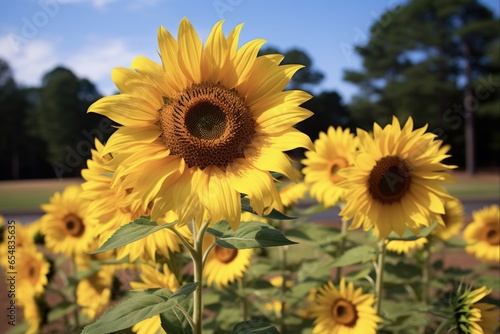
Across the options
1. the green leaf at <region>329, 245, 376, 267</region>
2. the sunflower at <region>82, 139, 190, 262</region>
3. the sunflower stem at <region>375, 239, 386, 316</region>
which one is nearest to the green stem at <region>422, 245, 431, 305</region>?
the sunflower stem at <region>375, 239, 386, 316</region>

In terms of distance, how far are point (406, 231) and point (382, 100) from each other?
34902 millimetres

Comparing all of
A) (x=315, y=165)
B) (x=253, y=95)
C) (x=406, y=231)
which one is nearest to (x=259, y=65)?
(x=253, y=95)

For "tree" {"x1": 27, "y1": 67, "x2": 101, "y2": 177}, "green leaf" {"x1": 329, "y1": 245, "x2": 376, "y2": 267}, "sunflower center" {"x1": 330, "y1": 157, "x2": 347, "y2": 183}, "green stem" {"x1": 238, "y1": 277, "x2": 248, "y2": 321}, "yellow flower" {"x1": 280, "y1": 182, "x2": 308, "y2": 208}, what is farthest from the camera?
"tree" {"x1": 27, "y1": 67, "x2": 101, "y2": 177}

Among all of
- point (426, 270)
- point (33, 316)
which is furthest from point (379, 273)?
point (33, 316)

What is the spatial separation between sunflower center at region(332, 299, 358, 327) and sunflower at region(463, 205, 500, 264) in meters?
1.71

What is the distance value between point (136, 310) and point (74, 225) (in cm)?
237

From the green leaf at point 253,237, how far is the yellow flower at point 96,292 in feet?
7.40

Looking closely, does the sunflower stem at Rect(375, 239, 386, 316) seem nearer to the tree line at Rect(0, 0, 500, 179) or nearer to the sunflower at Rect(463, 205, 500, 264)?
the sunflower at Rect(463, 205, 500, 264)

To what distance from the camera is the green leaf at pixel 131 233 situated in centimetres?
140

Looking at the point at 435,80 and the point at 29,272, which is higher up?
the point at 435,80

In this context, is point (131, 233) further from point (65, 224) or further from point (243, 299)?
point (65, 224)

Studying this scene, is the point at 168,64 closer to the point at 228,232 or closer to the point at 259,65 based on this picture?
the point at 259,65

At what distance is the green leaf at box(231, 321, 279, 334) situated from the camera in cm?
156

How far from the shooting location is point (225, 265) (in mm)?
3121
